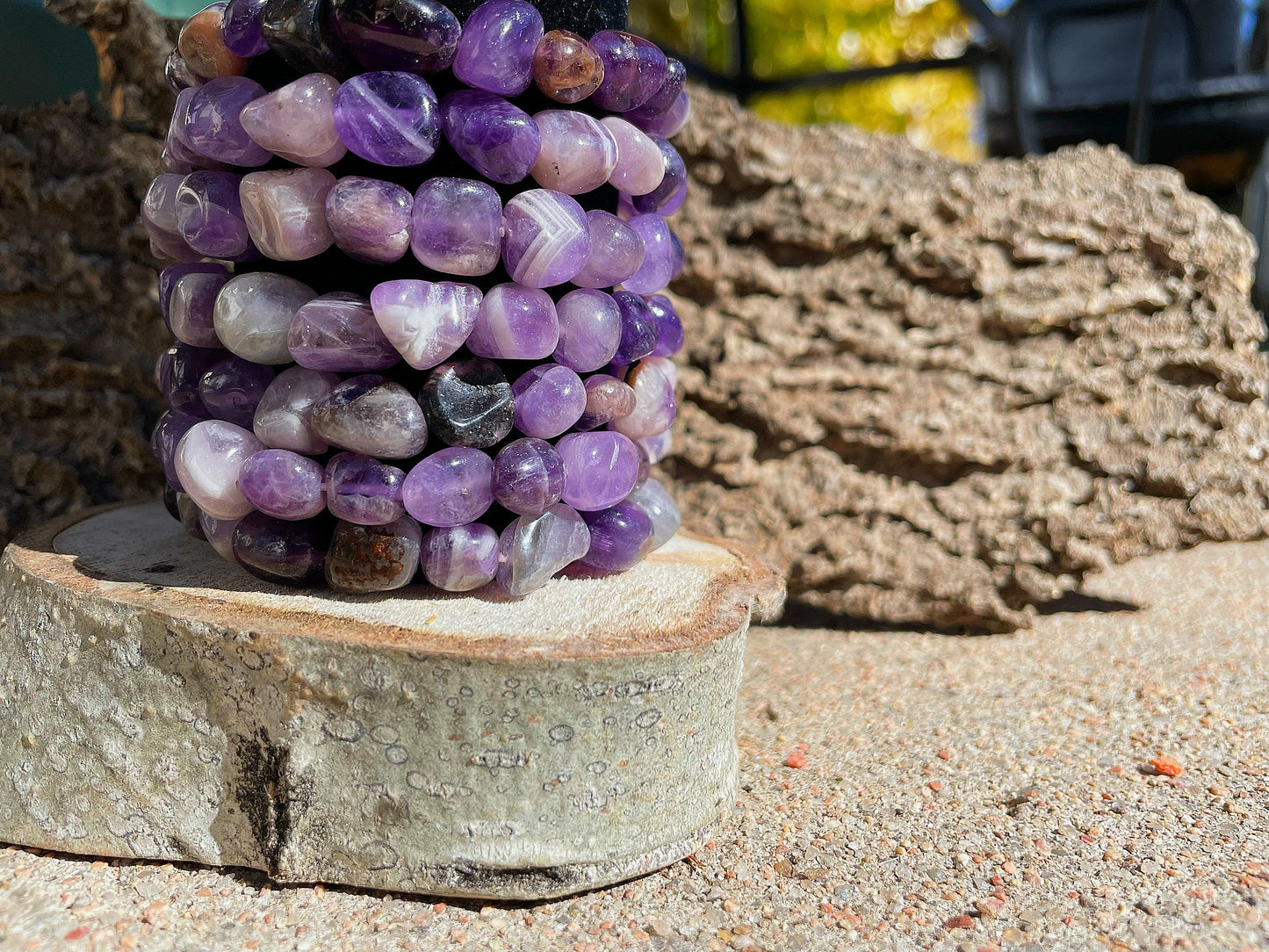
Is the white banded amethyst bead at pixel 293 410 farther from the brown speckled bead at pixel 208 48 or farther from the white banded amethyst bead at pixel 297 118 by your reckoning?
the brown speckled bead at pixel 208 48

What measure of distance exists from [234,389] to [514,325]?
383mm

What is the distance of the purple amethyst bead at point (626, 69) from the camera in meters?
1.21

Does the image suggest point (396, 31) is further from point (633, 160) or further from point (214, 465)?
point (214, 465)

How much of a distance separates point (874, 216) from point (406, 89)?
1.38 m

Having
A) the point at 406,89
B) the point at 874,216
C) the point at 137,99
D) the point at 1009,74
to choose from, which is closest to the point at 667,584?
the point at 406,89

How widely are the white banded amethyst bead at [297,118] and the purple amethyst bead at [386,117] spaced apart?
0.02 metres

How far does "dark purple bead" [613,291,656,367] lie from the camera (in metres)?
1.29

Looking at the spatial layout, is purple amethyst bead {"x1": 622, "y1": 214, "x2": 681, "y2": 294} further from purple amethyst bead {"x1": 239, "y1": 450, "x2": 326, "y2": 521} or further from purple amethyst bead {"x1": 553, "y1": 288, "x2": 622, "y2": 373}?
purple amethyst bead {"x1": 239, "y1": 450, "x2": 326, "y2": 521}

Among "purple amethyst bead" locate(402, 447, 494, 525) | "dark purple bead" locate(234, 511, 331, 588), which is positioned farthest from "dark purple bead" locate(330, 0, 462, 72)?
"dark purple bead" locate(234, 511, 331, 588)

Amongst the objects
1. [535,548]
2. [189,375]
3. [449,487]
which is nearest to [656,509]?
[535,548]

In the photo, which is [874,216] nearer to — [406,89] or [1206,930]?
[406,89]

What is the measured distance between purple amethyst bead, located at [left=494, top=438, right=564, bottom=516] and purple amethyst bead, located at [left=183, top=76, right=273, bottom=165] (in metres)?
0.47

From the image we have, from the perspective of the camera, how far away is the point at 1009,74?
10.8 feet

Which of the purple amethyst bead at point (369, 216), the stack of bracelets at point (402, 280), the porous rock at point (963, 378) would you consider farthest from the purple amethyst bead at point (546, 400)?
the porous rock at point (963, 378)
